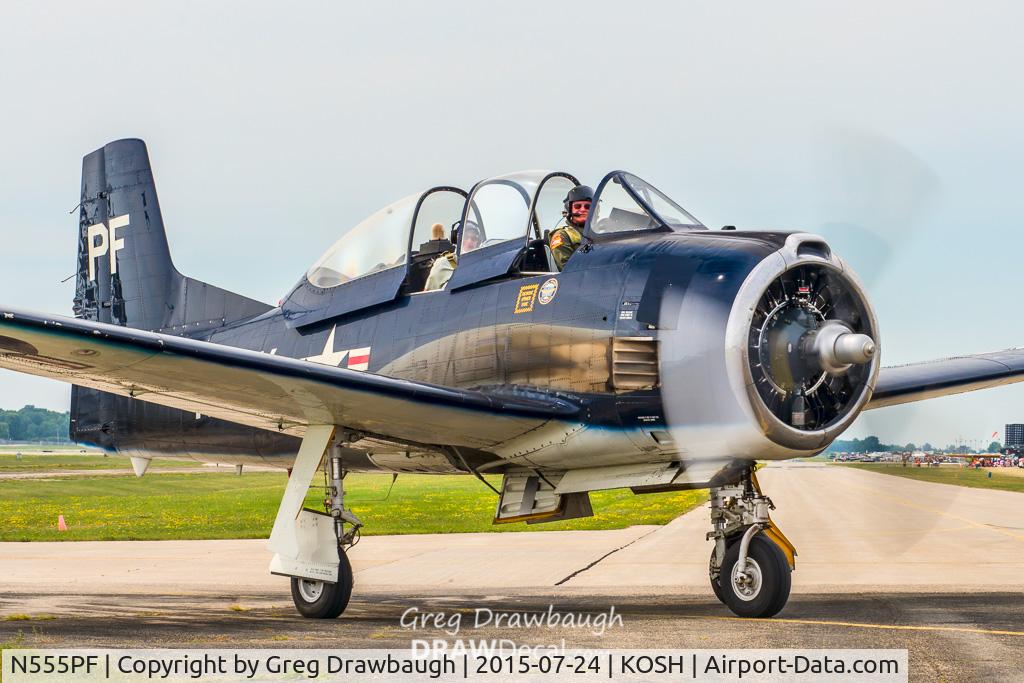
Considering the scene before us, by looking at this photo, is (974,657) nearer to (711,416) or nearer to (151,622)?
(711,416)

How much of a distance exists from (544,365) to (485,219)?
5.99ft

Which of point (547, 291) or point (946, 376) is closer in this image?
point (547, 291)

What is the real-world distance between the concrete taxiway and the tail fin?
11.6ft

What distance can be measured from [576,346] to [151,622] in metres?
4.31

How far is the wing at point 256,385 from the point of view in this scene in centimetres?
831

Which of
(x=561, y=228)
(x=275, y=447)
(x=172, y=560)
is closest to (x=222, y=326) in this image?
(x=275, y=447)

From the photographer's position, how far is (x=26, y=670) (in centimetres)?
696

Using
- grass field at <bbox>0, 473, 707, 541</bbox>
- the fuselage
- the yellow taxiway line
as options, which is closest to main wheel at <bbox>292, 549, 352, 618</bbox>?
the fuselage

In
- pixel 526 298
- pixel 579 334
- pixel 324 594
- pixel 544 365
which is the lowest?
pixel 324 594

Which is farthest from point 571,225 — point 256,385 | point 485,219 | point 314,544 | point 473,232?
point 314,544

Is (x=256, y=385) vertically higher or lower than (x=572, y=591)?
higher

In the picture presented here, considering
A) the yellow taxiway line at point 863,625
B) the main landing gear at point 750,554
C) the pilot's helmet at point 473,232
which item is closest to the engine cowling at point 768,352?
the main landing gear at point 750,554

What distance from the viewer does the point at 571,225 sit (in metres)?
10.3

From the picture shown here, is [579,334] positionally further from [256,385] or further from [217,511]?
[217,511]
